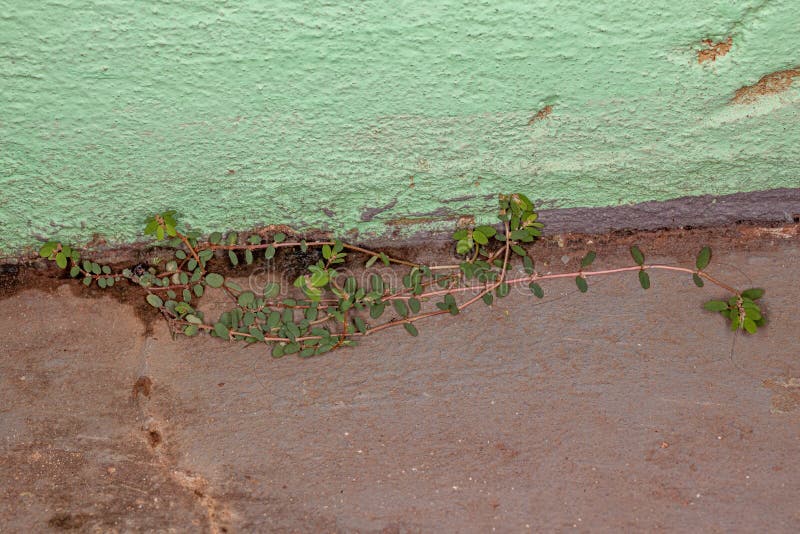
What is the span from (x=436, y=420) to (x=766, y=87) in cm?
118

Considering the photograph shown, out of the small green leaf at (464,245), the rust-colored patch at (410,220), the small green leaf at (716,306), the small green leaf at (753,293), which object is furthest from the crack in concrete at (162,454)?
the small green leaf at (753,293)

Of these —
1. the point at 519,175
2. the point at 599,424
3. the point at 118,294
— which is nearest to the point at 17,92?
the point at 118,294

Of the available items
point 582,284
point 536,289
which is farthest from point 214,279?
point 582,284

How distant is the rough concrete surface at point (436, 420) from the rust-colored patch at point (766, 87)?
566mm

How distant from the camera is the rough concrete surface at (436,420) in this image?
181cm

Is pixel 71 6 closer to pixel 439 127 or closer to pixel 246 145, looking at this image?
pixel 246 145

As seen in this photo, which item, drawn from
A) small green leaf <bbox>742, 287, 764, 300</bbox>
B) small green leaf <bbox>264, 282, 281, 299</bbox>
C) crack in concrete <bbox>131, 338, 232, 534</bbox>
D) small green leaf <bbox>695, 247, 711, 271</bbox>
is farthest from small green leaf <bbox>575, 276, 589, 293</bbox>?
crack in concrete <bbox>131, 338, 232, 534</bbox>

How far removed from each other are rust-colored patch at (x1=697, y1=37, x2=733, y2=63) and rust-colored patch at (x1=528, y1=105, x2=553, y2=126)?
1.08 ft

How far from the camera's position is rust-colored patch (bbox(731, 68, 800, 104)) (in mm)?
1494

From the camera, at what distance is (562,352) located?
6.35ft

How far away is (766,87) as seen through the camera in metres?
1.53

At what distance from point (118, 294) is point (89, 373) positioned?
0.24 meters

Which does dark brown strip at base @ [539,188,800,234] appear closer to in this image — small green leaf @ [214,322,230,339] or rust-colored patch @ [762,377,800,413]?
rust-colored patch @ [762,377,800,413]

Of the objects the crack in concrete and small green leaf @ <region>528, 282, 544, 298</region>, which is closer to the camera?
the crack in concrete
